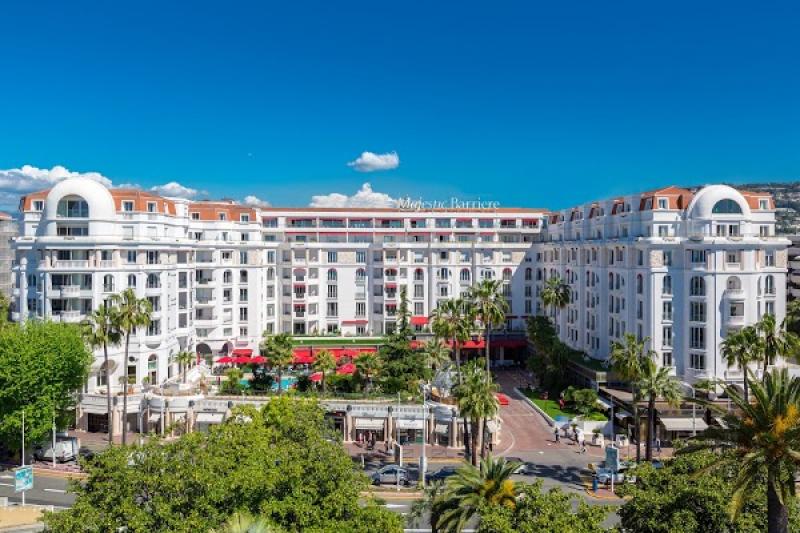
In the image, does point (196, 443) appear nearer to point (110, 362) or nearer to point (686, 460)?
point (686, 460)

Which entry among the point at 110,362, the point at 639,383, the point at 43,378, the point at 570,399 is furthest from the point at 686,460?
the point at 110,362

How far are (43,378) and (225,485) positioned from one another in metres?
31.5

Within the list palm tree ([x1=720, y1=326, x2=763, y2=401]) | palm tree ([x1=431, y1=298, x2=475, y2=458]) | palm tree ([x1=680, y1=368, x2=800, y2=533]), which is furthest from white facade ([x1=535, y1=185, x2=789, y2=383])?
palm tree ([x1=680, y1=368, x2=800, y2=533])

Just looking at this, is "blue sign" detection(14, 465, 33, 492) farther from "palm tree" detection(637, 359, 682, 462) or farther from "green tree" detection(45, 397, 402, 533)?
"palm tree" detection(637, 359, 682, 462)

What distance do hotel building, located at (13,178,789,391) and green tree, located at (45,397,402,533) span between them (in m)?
39.5

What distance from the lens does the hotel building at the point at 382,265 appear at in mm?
65875

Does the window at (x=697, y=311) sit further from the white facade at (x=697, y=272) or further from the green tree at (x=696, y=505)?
the green tree at (x=696, y=505)

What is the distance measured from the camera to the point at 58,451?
54.5m

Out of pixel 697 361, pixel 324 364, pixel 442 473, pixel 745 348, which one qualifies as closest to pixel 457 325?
pixel 324 364

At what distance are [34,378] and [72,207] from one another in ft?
71.9

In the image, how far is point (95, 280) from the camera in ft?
214

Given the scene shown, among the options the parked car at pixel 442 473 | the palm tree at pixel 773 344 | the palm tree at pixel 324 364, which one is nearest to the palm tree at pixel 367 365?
the palm tree at pixel 324 364

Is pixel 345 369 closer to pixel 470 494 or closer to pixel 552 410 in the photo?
pixel 552 410

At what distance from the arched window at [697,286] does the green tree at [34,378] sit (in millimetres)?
58713
